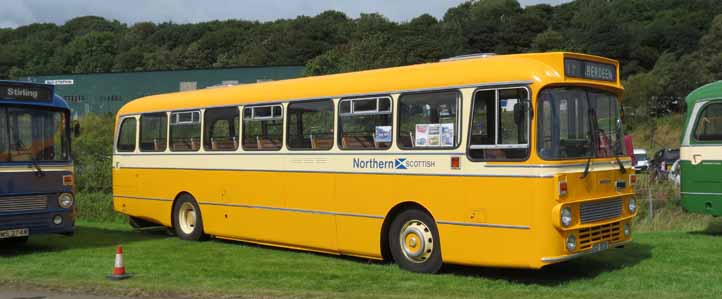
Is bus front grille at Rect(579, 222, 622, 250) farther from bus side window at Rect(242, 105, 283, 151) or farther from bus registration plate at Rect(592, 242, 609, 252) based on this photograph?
bus side window at Rect(242, 105, 283, 151)

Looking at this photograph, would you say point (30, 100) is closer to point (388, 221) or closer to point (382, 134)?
point (382, 134)

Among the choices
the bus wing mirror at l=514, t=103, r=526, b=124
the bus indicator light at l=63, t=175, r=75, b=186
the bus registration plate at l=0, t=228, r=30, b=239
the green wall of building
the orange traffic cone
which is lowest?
the orange traffic cone

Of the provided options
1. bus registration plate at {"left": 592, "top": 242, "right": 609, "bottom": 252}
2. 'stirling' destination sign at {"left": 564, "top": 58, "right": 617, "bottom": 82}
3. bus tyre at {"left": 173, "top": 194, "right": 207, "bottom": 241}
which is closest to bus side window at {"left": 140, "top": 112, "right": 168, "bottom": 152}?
bus tyre at {"left": 173, "top": 194, "right": 207, "bottom": 241}

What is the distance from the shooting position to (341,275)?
34.4 feet

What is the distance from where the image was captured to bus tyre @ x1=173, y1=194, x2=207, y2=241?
14711mm

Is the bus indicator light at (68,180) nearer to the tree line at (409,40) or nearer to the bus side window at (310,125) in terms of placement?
the bus side window at (310,125)

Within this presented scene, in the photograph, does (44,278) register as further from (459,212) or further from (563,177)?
(563,177)

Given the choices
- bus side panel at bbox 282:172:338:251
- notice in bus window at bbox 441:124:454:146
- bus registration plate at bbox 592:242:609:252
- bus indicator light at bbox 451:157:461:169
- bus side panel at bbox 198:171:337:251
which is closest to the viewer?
bus registration plate at bbox 592:242:609:252

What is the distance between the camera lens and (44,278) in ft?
35.2

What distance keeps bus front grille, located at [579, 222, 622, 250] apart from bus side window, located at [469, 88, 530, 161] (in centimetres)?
139

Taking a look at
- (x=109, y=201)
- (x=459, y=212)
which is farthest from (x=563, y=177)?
(x=109, y=201)

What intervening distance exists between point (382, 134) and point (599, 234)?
3.36 metres

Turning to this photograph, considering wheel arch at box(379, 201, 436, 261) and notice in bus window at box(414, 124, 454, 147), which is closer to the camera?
notice in bus window at box(414, 124, 454, 147)

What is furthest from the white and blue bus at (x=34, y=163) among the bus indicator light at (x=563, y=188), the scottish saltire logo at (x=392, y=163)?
the bus indicator light at (x=563, y=188)
